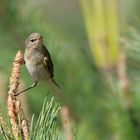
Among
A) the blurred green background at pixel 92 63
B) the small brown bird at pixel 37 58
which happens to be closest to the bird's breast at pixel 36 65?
the small brown bird at pixel 37 58

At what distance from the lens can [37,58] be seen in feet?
4.01

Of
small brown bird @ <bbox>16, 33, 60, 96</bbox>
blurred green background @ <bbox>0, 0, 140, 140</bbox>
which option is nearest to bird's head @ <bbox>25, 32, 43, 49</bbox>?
small brown bird @ <bbox>16, 33, 60, 96</bbox>

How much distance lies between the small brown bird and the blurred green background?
0.32 m

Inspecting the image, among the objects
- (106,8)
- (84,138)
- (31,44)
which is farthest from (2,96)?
(31,44)

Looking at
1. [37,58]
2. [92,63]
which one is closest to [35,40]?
[37,58]

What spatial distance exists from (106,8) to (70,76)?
344 millimetres

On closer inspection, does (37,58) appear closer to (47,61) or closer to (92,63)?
(47,61)

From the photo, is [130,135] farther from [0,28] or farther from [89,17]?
[0,28]

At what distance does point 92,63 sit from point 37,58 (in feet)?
2.81

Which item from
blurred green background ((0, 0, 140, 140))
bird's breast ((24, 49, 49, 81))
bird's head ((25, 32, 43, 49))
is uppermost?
bird's head ((25, 32, 43, 49))

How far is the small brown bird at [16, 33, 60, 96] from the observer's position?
Result: 118 centimetres

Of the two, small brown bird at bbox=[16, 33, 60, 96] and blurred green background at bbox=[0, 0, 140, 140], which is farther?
blurred green background at bbox=[0, 0, 140, 140]

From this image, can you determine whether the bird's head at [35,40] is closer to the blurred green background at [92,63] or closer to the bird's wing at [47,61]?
the bird's wing at [47,61]

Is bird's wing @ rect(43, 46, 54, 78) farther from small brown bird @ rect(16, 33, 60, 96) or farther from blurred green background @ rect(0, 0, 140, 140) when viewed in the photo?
blurred green background @ rect(0, 0, 140, 140)
